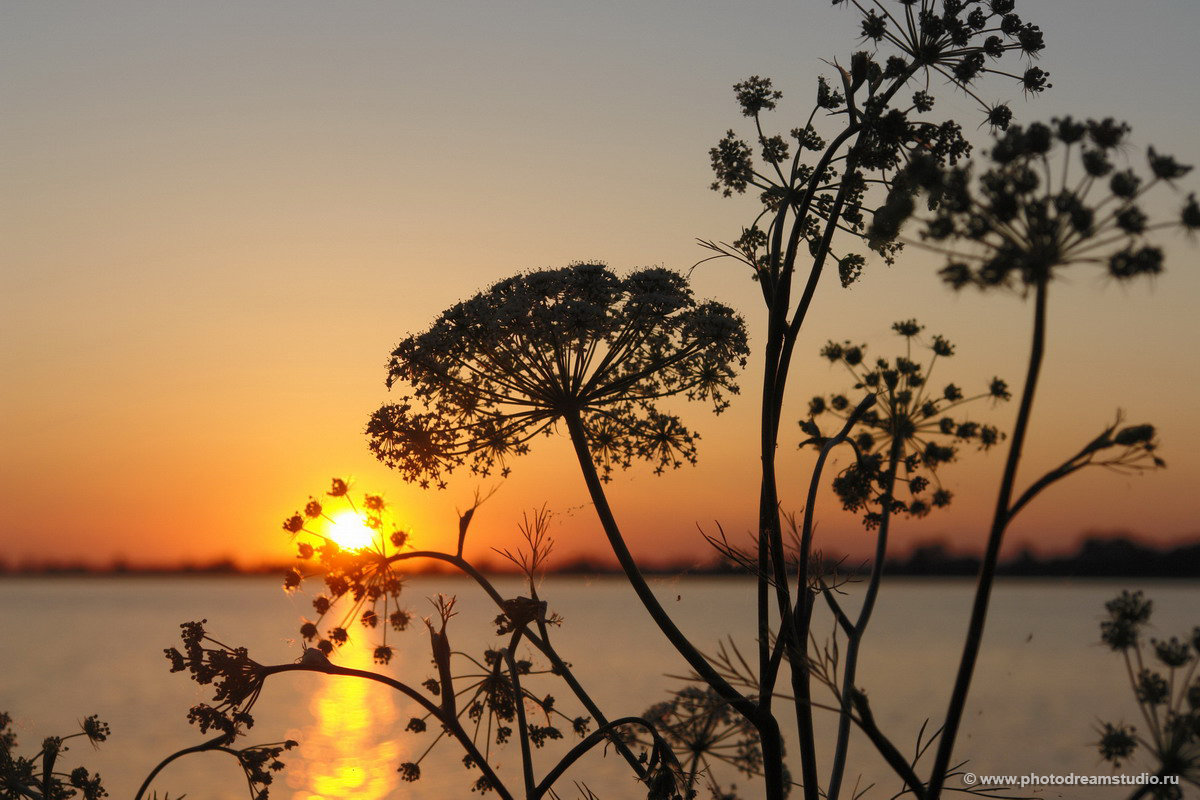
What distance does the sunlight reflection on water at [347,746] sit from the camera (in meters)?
31.0

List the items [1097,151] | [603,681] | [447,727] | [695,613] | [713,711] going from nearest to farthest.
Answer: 1. [1097,151]
2. [447,727]
3. [713,711]
4. [603,681]
5. [695,613]

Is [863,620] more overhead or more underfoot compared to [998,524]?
more underfoot

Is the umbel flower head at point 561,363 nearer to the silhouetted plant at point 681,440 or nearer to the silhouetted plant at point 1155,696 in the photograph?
the silhouetted plant at point 681,440

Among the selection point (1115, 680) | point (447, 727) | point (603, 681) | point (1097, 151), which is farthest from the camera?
point (1115, 680)

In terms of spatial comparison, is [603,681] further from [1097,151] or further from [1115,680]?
[1097,151]

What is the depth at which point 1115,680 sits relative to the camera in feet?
240

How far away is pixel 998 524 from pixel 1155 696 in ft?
2.93

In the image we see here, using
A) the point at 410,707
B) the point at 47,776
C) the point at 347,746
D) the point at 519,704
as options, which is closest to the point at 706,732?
the point at 519,704

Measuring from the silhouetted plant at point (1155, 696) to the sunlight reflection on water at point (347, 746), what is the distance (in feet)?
28.6

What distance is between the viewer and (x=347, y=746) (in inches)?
1781

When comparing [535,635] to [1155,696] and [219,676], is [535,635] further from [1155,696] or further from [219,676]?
[1155,696]

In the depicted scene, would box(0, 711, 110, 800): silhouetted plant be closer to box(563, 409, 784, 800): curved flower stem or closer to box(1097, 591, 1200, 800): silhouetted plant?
box(563, 409, 784, 800): curved flower stem

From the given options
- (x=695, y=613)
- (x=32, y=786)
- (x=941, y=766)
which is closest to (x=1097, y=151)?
(x=941, y=766)

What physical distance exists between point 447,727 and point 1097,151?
593 cm
